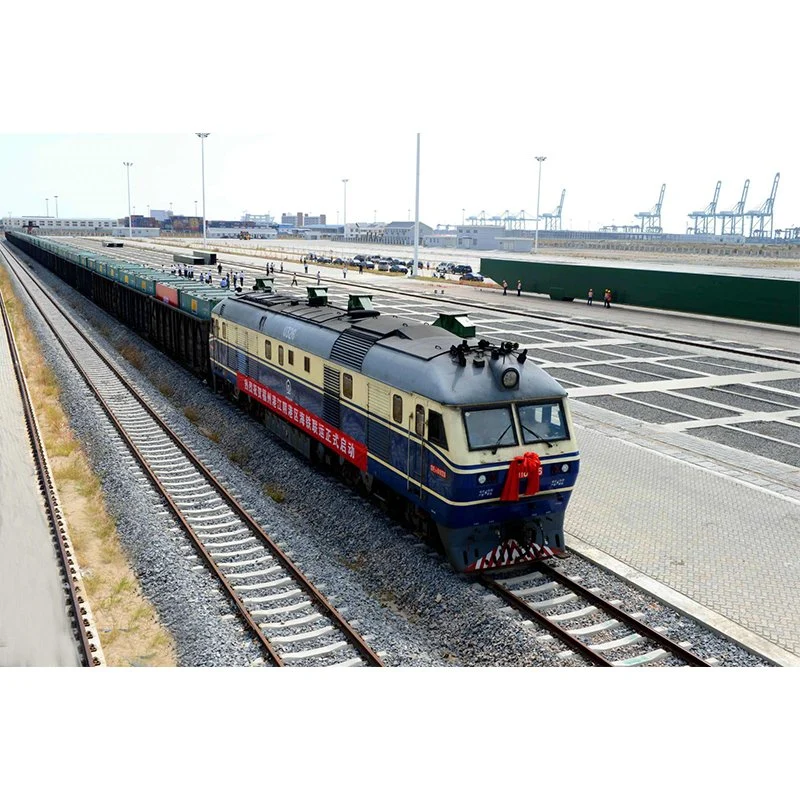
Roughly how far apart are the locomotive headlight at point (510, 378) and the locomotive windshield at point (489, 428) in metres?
0.37

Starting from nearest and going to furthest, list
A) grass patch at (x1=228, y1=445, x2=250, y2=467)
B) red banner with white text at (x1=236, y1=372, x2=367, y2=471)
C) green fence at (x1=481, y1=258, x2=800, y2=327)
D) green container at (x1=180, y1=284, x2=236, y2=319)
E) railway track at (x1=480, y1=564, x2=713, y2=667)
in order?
railway track at (x1=480, y1=564, x2=713, y2=667) < red banner with white text at (x1=236, y1=372, x2=367, y2=471) < grass patch at (x1=228, y1=445, x2=250, y2=467) < green container at (x1=180, y1=284, x2=236, y2=319) < green fence at (x1=481, y1=258, x2=800, y2=327)

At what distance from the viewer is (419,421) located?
43.0 feet

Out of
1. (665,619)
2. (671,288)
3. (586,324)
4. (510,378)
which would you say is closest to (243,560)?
(510,378)

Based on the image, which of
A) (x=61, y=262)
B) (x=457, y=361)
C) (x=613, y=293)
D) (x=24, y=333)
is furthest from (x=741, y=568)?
(x=61, y=262)

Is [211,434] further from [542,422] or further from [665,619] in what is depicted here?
[665,619]

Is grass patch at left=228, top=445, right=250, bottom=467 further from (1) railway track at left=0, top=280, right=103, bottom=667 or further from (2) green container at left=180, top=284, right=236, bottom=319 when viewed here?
(2) green container at left=180, top=284, right=236, bottom=319

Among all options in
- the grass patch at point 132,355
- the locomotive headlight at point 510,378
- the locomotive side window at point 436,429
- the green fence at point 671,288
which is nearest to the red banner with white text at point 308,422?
the locomotive side window at point 436,429

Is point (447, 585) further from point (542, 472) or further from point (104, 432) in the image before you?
point (104, 432)

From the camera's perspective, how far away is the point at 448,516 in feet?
40.9

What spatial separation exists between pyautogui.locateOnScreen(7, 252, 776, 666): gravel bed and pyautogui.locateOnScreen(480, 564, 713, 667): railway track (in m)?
0.25

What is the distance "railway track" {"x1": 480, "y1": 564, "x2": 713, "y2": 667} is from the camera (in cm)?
1064

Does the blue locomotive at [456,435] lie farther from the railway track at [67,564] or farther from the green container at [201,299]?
the green container at [201,299]

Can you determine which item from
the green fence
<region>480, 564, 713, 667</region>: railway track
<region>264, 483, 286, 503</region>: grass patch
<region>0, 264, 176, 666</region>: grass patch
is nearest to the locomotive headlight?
<region>480, 564, 713, 667</region>: railway track

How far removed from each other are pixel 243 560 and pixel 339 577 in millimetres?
1985
